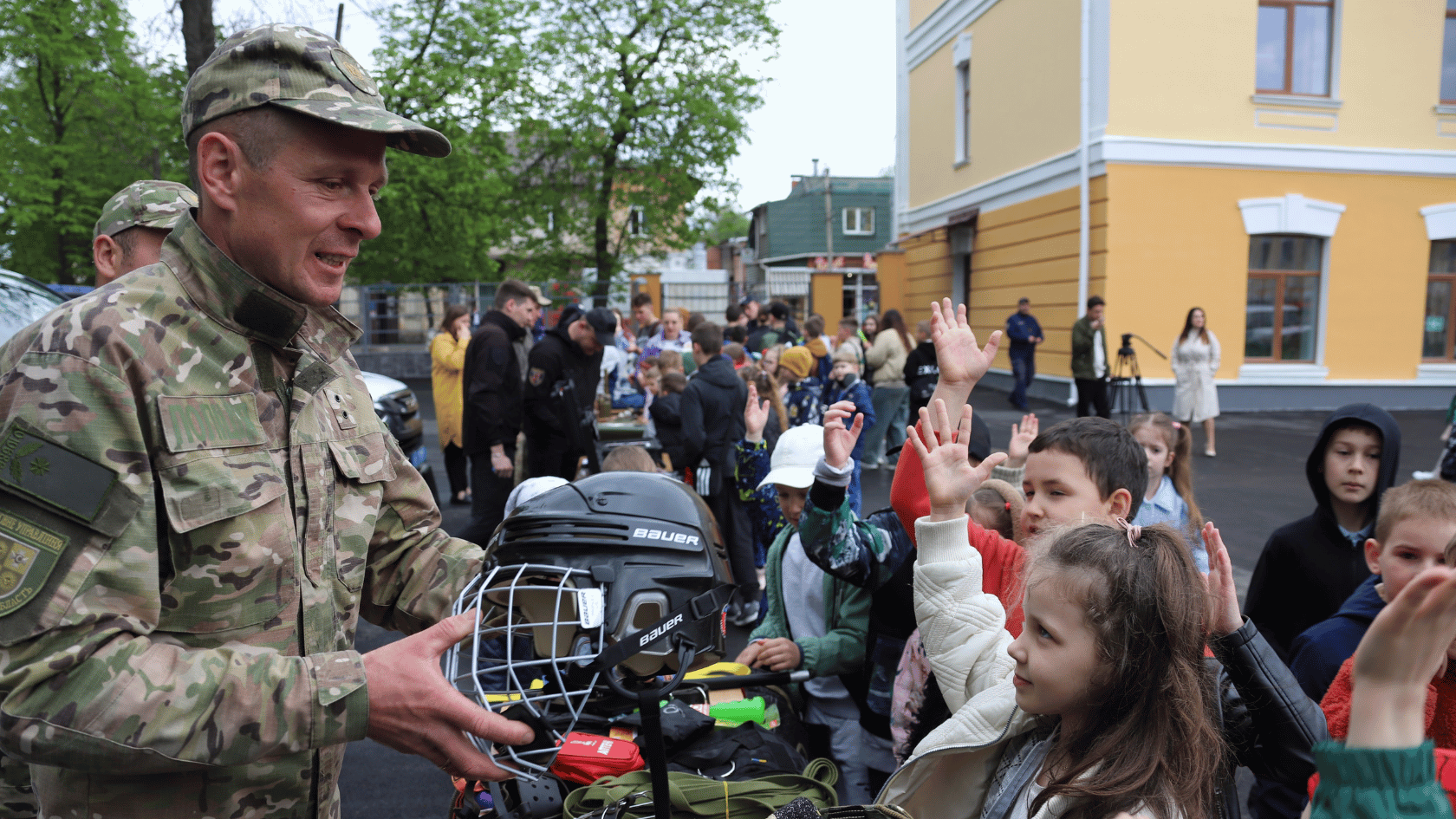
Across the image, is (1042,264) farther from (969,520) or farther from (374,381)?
(969,520)

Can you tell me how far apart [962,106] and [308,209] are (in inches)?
761

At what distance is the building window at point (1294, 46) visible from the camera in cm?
1414

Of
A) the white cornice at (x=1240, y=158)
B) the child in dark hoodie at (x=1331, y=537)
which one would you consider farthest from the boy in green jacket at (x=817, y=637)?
the white cornice at (x=1240, y=158)

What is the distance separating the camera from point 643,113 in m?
22.3

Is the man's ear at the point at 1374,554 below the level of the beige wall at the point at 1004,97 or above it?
below

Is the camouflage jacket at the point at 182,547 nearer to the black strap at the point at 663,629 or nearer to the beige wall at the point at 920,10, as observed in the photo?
the black strap at the point at 663,629

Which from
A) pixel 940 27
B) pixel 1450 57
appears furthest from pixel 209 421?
pixel 940 27

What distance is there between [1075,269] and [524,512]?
14.1 metres

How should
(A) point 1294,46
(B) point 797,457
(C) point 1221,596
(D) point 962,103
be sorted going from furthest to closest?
(D) point 962,103, (A) point 1294,46, (B) point 797,457, (C) point 1221,596

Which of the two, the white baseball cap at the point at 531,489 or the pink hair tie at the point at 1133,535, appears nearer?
the pink hair tie at the point at 1133,535

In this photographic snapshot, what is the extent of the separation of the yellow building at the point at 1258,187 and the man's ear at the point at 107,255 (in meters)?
13.6

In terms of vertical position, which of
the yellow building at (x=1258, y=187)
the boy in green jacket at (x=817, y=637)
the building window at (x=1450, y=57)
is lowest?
the boy in green jacket at (x=817, y=637)

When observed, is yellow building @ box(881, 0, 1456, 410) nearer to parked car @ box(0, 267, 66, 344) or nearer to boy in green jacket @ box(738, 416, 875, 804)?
boy in green jacket @ box(738, 416, 875, 804)

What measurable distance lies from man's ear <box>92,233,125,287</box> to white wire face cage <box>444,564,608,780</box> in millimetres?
1768
